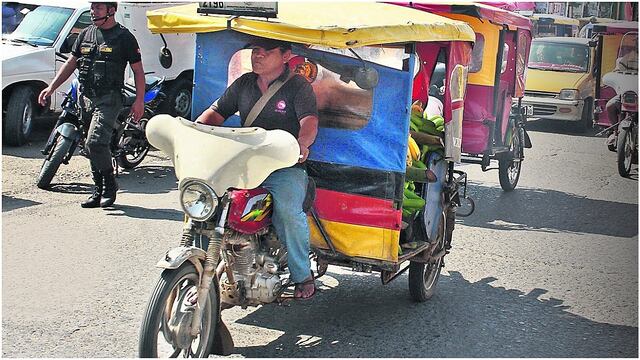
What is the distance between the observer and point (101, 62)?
332 inches

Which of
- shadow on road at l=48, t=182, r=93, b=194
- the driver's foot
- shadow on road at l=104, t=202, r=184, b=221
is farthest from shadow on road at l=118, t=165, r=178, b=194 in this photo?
the driver's foot

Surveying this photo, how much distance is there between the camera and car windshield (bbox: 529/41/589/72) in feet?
65.7

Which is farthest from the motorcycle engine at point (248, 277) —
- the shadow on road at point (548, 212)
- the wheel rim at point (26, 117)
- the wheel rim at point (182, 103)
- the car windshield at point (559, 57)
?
the car windshield at point (559, 57)

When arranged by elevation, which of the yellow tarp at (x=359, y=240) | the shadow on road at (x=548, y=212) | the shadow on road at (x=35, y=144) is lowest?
the shadow on road at (x=548, y=212)

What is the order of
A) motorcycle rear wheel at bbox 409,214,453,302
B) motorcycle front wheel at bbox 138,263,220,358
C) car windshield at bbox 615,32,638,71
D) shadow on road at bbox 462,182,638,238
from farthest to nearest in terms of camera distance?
car windshield at bbox 615,32,638,71 → shadow on road at bbox 462,182,638,238 → motorcycle rear wheel at bbox 409,214,453,302 → motorcycle front wheel at bbox 138,263,220,358

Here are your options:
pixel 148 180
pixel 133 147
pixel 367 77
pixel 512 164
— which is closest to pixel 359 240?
pixel 367 77

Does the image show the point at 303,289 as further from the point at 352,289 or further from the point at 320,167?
the point at 352,289

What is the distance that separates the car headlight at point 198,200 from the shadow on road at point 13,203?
14.4 feet

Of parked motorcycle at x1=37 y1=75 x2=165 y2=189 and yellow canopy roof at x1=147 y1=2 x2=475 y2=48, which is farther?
parked motorcycle at x1=37 y1=75 x2=165 y2=189

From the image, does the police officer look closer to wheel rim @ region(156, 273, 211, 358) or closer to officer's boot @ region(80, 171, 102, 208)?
officer's boot @ region(80, 171, 102, 208)

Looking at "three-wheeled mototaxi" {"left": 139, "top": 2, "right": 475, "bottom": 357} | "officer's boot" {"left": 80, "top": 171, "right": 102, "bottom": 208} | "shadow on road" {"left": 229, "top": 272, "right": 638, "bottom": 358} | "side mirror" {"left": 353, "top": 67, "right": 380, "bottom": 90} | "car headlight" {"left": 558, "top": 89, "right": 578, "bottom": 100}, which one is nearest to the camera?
"three-wheeled mototaxi" {"left": 139, "top": 2, "right": 475, "bottom": 357}

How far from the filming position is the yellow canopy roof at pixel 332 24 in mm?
4793

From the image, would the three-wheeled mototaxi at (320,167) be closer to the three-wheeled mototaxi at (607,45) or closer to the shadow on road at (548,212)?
the shadow on road at (548,212)

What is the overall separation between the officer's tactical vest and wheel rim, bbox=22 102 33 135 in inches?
132
